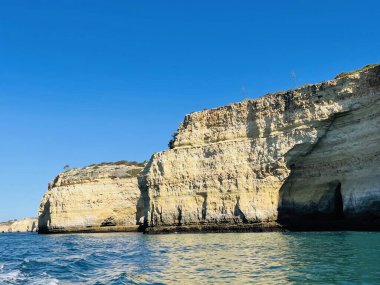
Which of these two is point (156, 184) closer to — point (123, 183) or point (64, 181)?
point (123, 183)

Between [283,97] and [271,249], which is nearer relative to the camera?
[271,249]

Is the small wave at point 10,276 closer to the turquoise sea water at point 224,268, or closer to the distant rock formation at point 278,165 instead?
the turquoise sea water at point 224,268

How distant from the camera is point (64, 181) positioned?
64.8 meters

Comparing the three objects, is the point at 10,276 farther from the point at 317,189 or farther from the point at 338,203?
the point at 338,203

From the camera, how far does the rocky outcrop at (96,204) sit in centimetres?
6044

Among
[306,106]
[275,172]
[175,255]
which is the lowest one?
[175,255]

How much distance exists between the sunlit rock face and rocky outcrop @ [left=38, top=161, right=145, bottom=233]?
1808 cm

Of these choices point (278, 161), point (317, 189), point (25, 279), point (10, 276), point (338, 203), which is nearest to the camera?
point (25, 279)

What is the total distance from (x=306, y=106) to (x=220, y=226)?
12186mm

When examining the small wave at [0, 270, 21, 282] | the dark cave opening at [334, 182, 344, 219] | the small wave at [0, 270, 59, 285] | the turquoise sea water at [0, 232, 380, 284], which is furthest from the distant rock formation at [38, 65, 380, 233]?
the small wave at [0, 270, 21, 282]

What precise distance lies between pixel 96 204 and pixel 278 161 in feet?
112

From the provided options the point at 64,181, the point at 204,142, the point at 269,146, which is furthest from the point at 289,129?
the point at 64,181

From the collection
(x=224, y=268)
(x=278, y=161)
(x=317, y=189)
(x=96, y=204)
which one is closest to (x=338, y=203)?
(x=317, y=189)

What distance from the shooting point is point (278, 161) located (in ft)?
111
